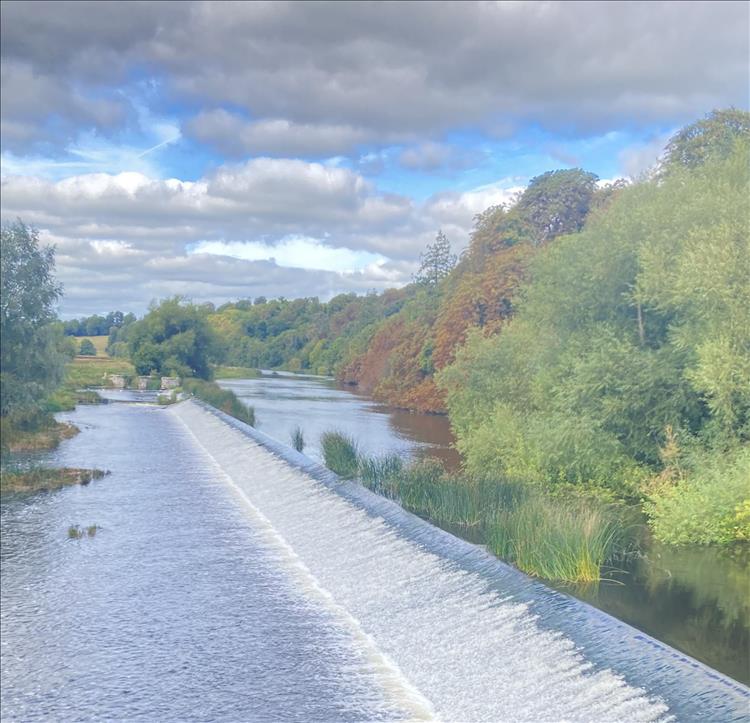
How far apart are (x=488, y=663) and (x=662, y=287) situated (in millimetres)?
12445

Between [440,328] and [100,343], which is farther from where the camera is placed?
[100,343]

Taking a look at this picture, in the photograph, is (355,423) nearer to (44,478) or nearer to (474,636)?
(44,478)

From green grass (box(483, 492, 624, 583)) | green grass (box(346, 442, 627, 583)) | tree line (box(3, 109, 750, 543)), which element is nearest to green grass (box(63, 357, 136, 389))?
tree line (box(3, 109, 750, 543))

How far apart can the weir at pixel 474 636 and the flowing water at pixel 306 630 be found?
24 mm

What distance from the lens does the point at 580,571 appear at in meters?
12.8

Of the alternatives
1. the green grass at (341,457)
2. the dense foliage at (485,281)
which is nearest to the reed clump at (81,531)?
the green grass at (341,457)

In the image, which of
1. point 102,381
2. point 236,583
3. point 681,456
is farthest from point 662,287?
point 102,381

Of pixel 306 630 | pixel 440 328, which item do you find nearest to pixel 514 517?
pixel 306 630

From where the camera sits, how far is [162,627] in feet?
39.0

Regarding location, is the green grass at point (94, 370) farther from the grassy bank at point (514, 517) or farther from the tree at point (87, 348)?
the grassy bank at point (514, 517)

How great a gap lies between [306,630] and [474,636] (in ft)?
8.62

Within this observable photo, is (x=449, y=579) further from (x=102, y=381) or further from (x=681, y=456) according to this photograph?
(x=102, y=381)

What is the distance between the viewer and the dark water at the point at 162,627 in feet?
31.5

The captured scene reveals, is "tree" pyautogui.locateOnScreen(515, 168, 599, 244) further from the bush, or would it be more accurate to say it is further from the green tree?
the bush
